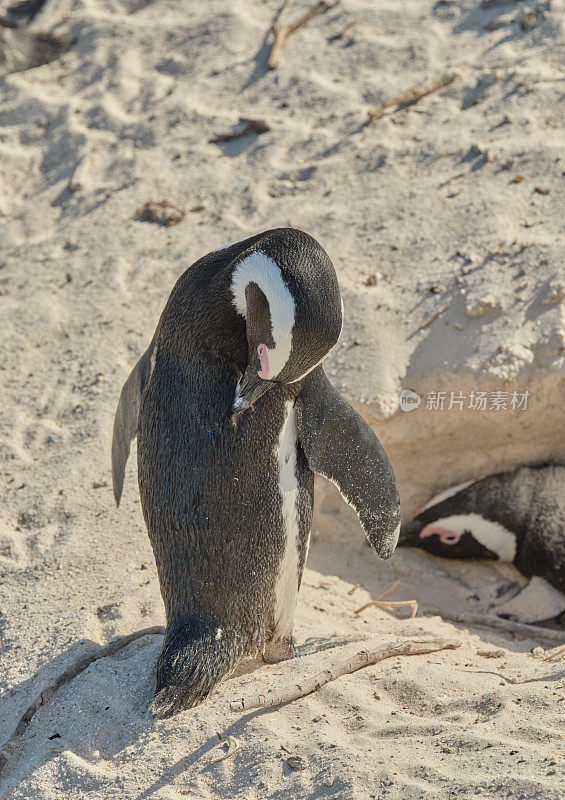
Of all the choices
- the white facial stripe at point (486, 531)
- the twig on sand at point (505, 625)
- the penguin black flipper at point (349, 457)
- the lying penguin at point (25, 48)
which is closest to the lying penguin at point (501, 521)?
the white facial stripe at point (486, 531)

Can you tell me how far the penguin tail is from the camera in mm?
2104

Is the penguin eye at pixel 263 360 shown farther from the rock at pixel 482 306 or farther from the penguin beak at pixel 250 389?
the rock at pixel 482 306

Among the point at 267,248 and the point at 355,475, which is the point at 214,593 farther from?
the point at 267,248

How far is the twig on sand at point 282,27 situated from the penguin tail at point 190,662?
12.6ft

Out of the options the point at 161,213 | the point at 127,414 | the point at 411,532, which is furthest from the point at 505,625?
the point at 161,213

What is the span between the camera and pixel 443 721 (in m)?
2.12

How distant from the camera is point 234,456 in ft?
7.19

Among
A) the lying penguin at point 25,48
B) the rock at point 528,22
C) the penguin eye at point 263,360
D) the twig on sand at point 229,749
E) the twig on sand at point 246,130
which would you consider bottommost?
the twig on sand at point 229,749

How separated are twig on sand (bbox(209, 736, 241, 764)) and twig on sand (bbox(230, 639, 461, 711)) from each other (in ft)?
0.25

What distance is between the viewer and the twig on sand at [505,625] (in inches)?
125

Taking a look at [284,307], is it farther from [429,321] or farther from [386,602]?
[429,321]

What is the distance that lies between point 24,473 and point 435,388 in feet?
5.46

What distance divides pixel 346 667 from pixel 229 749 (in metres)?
0.44

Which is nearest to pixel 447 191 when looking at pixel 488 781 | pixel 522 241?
pixel 522 241
